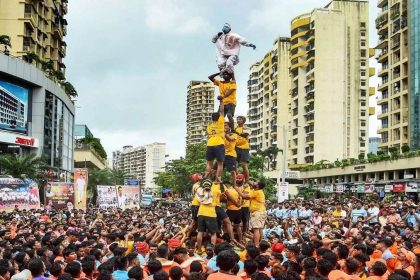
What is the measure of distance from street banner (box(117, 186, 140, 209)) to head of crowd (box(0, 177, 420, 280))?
12.7 m

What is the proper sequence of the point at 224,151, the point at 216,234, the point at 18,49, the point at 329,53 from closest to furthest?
the point at 216,234
the point at 224,151
the point at 18,49
the point at 329,53

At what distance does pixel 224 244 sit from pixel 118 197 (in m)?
22.3

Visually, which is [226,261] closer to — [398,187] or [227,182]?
[227,182]

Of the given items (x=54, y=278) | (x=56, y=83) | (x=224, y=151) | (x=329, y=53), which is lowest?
(x=54, y=278)

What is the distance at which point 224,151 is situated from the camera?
555 inches

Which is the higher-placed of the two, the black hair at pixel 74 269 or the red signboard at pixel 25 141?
the red signboard at pixel 25 141

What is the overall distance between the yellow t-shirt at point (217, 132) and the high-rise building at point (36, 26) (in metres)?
43.5

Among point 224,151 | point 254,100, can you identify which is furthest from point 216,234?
point 254,100

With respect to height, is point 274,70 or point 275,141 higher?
point 274,70

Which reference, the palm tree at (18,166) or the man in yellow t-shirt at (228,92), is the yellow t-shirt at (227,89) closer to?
the man in yellow t-shirt at (228,92)

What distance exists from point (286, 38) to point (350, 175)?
37894 millimetres

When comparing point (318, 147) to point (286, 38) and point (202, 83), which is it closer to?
point (286, 38)

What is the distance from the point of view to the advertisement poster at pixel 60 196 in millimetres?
29406

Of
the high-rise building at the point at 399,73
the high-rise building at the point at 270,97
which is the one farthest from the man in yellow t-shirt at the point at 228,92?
the high-rise building at the point at 270,97
